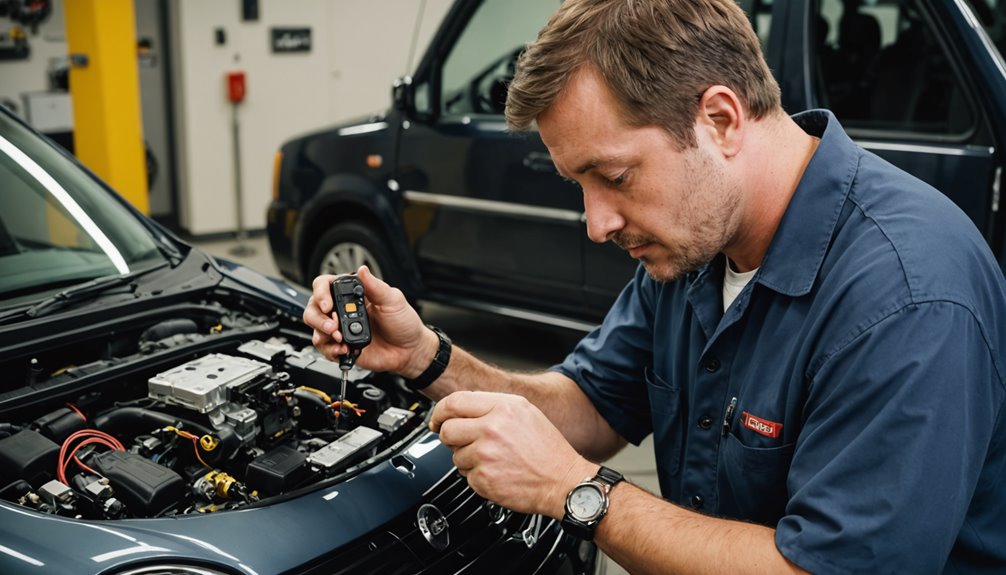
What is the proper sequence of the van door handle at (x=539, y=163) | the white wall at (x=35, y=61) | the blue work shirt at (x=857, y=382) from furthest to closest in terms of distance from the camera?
the white wall at (x=35, y=61), the van door handle at (x=539, y=163), the blue work shirt at (x=857, y=382)

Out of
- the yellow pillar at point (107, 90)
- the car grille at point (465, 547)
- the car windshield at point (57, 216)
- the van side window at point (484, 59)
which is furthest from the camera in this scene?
the yellow pillar at point (107, 90)

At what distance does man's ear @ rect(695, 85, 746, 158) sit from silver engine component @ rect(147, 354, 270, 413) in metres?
1.03

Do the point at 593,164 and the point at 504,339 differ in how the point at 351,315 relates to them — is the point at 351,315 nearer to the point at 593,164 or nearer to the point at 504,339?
the point at 593,164

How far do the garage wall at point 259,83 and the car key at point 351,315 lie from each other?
5.25 meters

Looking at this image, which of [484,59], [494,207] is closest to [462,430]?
[494,207]

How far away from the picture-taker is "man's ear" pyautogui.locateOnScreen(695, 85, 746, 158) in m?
1.47

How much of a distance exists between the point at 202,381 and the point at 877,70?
3.01 m

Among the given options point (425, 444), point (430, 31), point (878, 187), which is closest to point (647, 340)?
point (425, 444)

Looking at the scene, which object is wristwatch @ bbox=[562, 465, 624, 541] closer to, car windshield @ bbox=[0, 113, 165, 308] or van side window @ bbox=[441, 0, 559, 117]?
car windshield @ bbox=[0, 113, 165, 308]

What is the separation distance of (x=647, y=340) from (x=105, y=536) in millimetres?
1094

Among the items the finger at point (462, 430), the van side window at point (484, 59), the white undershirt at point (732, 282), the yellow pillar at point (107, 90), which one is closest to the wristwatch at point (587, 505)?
the finger at point (462, 430)

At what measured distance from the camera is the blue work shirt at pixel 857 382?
130cm

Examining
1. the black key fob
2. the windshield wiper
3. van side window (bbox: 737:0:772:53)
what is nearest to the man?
the black key fob

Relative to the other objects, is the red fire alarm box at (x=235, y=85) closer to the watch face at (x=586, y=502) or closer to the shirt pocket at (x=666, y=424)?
the shirt pocket at (x=666, y=424)
